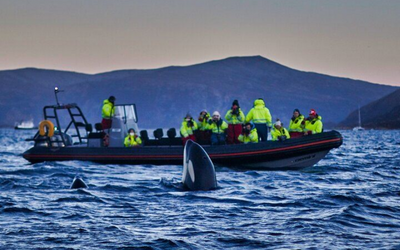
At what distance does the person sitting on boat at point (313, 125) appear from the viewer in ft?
76.9

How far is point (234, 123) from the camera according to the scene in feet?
78.1

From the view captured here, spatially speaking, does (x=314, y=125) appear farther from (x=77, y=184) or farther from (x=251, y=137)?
(x=77, y=184)

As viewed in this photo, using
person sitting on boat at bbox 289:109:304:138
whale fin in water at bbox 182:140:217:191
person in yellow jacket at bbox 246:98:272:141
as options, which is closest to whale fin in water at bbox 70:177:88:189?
whale fin in water at bbox 182:140:217:191

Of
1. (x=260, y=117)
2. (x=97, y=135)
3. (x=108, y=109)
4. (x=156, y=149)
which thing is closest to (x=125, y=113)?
(x=108, y=109)

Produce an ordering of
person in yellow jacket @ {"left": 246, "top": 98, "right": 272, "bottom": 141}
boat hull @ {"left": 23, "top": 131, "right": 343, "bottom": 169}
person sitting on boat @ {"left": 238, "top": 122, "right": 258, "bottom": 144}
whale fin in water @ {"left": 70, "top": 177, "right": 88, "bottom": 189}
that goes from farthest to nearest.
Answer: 1. person in yellow jacket @ {"left": 246, "top": 98, "right": 272, "bottom": 141}
2. person sitting on boat @ {"left": 238, "top": 122, "right": 258, "bottom": 144}
3. boat hull @ {"left": 23, "top": 131, "right": 343, "bottom": 169}
4. whale fin in water @ {"left": 70, "top": 177, "right": 88, "bottom": 189}

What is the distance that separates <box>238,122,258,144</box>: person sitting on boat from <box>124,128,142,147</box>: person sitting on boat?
14.8ft

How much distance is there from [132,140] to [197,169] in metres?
11.3

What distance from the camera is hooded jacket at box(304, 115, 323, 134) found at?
23453mm

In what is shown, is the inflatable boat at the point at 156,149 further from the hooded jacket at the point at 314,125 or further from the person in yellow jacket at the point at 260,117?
the person in yellow jacket at the point at 260,117

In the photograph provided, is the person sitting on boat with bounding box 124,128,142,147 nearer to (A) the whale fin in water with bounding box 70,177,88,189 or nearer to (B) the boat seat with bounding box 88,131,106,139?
(B) the boat seat with bounding box 88,131,106,139

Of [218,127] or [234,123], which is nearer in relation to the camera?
[234,123]

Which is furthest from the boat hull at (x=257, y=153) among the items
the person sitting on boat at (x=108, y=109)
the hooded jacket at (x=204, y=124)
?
the person sitting on boat at (x=108, y=109)

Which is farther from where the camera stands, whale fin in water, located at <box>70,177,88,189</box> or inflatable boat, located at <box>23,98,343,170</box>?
inflatable boat, located at <box>23,98,343,170</box>

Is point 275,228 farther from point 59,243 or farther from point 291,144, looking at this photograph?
point 291,144
